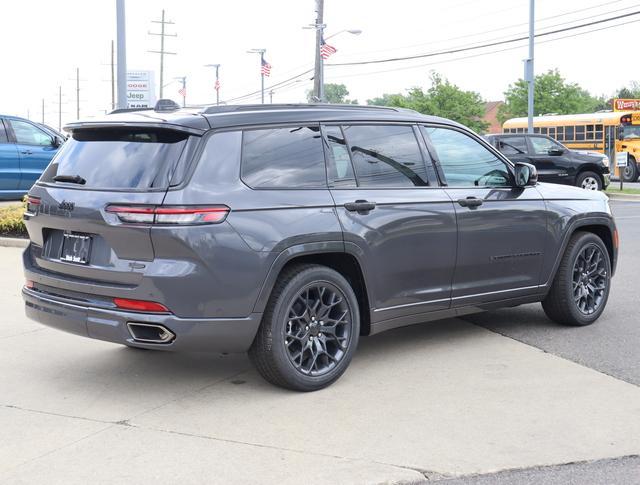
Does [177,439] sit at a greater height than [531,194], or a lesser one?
lesser

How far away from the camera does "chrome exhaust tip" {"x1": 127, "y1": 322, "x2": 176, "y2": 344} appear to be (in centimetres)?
492

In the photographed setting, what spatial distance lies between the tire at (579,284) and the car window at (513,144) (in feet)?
52.9

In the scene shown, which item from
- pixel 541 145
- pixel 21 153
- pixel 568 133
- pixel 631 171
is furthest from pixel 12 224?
pixel 568 133

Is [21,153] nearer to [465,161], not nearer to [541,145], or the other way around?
[465,161]

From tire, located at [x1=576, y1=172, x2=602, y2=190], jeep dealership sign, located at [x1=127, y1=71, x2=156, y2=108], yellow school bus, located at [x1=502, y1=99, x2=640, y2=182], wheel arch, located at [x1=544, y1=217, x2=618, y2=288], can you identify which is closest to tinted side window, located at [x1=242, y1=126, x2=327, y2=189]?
wheel arch, located at [x1=544, y1=217, x2=618, y2=288]

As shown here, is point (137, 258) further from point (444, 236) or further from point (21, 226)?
point (21, 226)

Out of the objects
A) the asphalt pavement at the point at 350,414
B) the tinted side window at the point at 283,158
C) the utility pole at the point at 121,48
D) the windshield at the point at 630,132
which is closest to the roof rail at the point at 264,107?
the tinted side window at the point at 283,158

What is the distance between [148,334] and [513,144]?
19.5m

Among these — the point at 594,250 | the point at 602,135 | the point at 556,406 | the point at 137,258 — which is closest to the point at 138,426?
the point at 137,258

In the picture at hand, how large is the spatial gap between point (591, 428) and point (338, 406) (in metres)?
1.41

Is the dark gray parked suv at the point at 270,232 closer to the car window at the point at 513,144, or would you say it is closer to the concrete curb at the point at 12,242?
the concrete curb at the point at 12,242

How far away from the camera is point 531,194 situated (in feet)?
22.3

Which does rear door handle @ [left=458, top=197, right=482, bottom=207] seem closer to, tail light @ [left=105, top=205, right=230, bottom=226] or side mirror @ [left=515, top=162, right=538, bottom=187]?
side mirror @ [left=515, top=162, right=538, bottom=187]

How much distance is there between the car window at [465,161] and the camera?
632 centimetres
